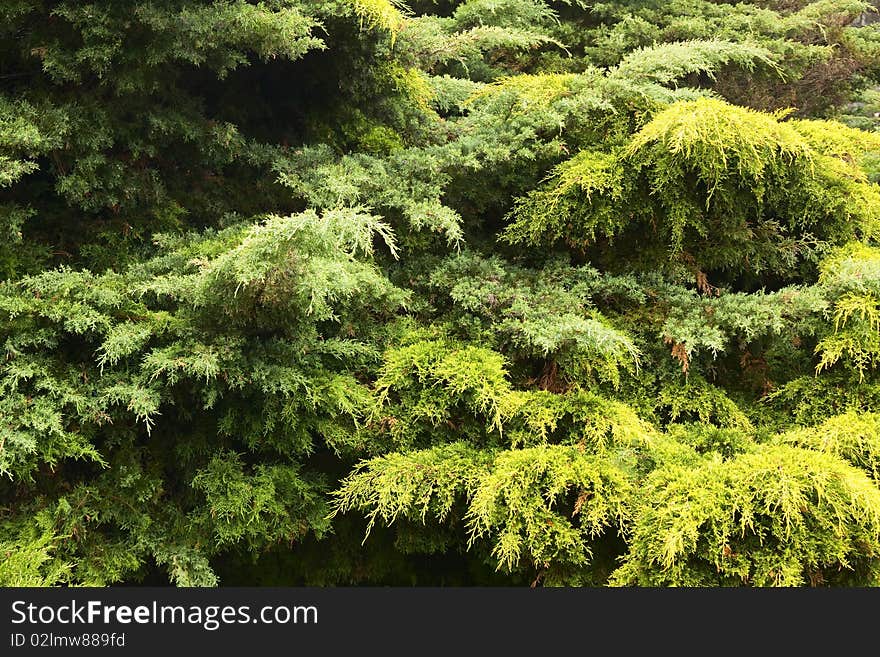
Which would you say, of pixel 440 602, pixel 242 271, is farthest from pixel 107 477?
pixel 440 602

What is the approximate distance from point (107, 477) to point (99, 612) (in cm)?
55

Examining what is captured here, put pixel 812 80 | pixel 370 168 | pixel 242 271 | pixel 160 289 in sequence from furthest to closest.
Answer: pixel 812 80 < pixel 370 168 < pixel 160 289 < pixel 242 271

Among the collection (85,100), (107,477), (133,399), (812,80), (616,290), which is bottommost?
(107,477)

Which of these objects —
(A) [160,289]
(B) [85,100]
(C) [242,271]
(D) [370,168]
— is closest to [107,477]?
(A) [160,289]

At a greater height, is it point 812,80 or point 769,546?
point 812,80

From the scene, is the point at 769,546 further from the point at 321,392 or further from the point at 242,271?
the point at 242,271

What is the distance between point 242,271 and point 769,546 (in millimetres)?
2165

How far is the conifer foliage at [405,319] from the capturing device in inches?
89.2

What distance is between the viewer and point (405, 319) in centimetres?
305

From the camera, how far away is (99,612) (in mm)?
2213

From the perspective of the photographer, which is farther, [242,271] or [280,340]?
[280,340]

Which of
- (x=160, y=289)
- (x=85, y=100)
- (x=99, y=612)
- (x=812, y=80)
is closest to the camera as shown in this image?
(x=99, y=612)

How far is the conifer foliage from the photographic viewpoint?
2.27 meters

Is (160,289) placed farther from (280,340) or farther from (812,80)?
(812,80)
